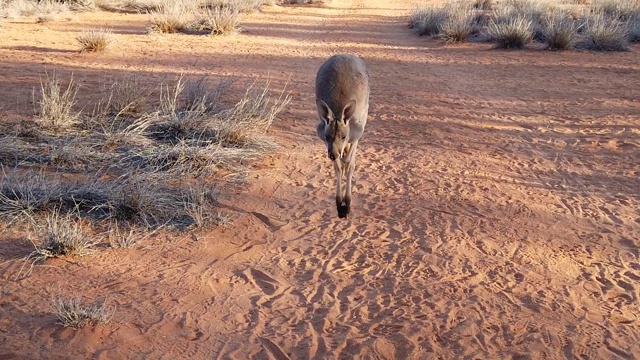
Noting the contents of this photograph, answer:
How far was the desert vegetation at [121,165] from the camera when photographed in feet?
23.1

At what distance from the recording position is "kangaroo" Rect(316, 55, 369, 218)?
6852mm

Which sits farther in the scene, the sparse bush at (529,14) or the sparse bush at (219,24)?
the sparse bush at (219,24)

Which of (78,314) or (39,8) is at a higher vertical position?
(39,8)

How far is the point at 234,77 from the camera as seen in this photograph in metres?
14.9

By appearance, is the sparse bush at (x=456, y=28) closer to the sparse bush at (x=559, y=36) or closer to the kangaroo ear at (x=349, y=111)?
the sparse bush at (x=559, y=36)

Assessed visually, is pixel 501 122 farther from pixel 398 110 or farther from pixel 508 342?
pixel 508 342

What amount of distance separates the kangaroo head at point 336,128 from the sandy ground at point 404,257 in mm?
1036

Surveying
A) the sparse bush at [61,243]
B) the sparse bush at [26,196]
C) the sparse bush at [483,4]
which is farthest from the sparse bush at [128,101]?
the sparse bush at [483,4]

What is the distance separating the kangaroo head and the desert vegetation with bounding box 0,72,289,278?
62.8 inches

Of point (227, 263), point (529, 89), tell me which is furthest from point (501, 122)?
point (227, 263)

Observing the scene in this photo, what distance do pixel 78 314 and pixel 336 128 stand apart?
10.3 feet

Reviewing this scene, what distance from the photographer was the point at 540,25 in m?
22.1

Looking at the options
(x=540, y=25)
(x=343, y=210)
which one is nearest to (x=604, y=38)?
(x=540, y=25)

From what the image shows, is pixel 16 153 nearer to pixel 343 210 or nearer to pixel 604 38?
pixel 343 210
